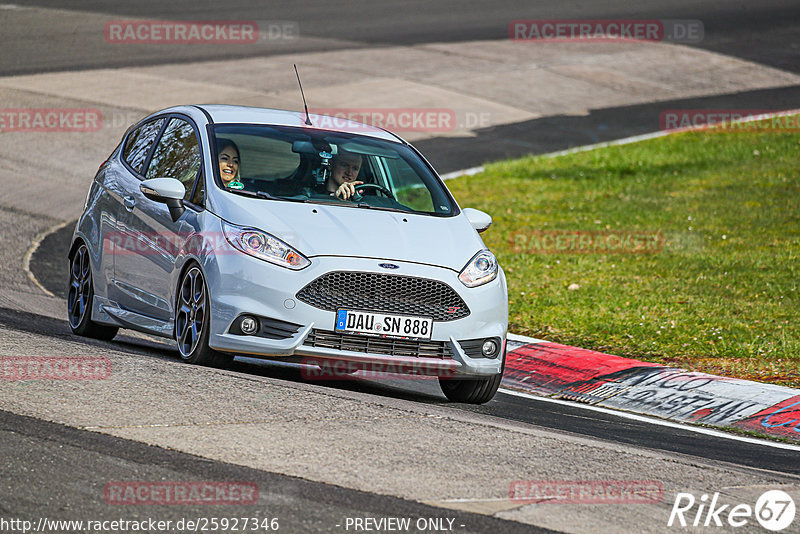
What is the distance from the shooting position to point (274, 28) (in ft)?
104

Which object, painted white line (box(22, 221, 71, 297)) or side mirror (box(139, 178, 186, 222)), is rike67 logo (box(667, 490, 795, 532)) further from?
painted white line (box(22, 221, 71, 297))

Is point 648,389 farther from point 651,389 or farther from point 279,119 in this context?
A: point 279,119

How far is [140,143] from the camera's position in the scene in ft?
31.8

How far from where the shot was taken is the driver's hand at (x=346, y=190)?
8.62 m

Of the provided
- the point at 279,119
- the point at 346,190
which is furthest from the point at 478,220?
the point at 279,119

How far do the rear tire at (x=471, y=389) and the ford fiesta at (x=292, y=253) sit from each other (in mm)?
12

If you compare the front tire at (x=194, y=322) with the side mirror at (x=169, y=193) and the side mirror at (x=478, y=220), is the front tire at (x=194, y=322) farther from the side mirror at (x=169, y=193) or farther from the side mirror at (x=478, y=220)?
the side mirror at (x=478, y=220)

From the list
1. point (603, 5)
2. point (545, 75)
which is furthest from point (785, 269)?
point (603, 5)

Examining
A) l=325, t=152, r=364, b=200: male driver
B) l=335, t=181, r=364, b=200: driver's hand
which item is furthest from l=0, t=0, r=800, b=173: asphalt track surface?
l=335, t=181, r=364, b=200: driver's hand

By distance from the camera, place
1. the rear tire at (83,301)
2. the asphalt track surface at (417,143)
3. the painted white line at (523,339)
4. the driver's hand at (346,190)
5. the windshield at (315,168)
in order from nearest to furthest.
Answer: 1. the asphalt track surface at (417,143)
2. the windshield at (315,168)
3. the driver's hand at (346,190)
4. the rear tire at (83,301)
5. the painted white line at (523,339)

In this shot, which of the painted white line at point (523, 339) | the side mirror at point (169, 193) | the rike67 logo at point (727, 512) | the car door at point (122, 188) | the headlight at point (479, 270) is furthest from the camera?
the painted white line at point (523, 339)

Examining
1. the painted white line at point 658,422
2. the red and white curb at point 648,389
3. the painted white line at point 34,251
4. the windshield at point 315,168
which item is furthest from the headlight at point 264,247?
the painted white line at point 34,251

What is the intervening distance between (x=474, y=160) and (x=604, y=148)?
2.52 metres

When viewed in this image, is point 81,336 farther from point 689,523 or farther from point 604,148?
point 604,148
